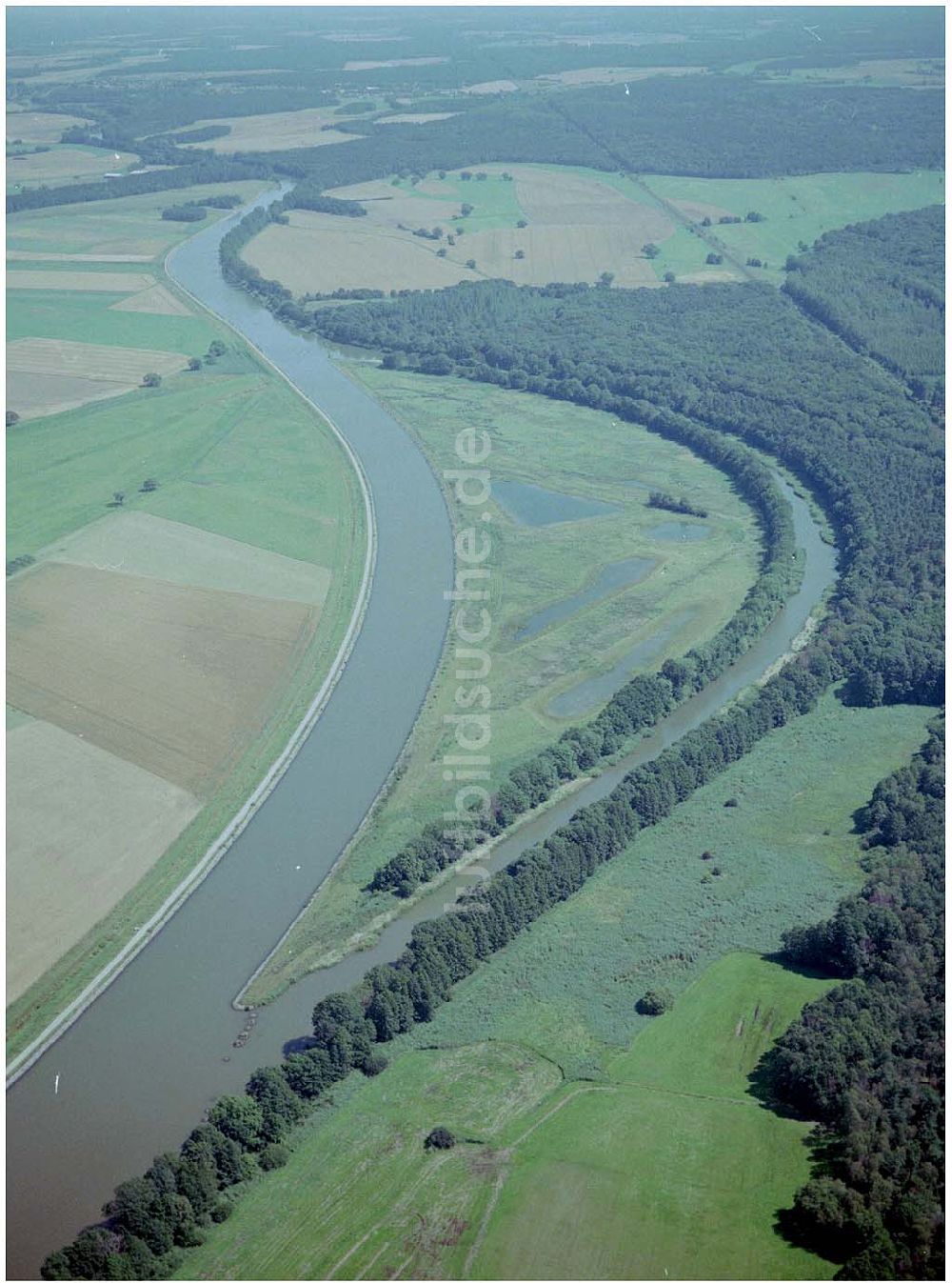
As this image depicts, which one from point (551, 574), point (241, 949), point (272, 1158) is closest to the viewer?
point (272, 1158)

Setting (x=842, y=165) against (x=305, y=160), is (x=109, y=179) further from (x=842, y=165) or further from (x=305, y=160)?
(x=842, y=165)

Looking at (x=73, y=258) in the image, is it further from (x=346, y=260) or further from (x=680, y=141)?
(x=680, y=141)

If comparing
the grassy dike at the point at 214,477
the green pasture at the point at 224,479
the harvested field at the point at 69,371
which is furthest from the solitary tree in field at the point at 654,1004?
the harvested field at the point at 69,371

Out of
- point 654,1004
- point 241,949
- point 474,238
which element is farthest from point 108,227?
point 654,1004

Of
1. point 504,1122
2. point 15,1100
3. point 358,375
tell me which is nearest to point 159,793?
point 15,1100

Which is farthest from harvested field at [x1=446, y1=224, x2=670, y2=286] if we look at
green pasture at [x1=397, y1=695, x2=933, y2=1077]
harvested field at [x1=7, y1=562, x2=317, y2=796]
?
green pasture at [x1=397, y1=695, x2=933, y2=1077]

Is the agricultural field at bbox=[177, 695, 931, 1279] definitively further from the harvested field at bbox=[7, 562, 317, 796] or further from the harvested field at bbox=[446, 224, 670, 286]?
the harvested field at bbox=[446, 224, 670, 286]

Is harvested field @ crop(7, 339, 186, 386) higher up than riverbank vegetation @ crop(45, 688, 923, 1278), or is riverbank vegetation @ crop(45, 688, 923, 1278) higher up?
harvested field @ crop(7, 339, 186, 386)
